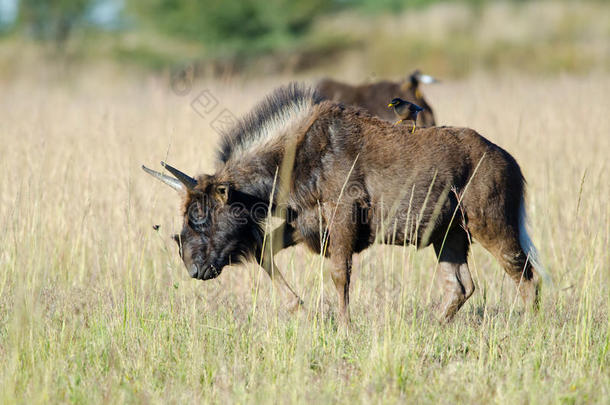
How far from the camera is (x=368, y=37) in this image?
106 feet

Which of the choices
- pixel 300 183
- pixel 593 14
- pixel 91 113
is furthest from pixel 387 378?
pixel 593 14

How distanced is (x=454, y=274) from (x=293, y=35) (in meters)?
27.7

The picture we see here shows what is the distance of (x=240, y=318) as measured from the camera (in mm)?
5141

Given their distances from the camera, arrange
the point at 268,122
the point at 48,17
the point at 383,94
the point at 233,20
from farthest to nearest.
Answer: the point at 48,17, the point at 233,20, the point at 383,94, the point at 268,122

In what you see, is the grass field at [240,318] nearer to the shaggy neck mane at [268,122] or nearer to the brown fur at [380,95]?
the shaggy neck mane at [268,122]

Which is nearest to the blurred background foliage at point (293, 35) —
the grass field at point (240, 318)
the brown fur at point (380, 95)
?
the brown fur at point (380, 95)

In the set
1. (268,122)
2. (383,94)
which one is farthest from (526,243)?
(383,94)

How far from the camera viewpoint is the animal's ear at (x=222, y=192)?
4.88 metres

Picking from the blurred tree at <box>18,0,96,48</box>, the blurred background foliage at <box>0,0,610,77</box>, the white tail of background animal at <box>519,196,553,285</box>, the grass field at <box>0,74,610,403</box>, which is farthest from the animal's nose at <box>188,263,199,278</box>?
the blurred tree at <box>18,0,96,48</box>

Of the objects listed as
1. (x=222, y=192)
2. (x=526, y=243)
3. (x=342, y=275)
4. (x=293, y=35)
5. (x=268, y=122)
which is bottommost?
(x=342, y=275)

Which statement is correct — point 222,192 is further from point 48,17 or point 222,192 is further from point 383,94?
point 48,17

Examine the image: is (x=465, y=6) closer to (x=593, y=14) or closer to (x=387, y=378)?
(x=593, y=14)

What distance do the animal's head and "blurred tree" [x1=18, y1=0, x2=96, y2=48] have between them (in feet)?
101

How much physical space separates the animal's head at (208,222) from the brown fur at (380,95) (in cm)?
397
